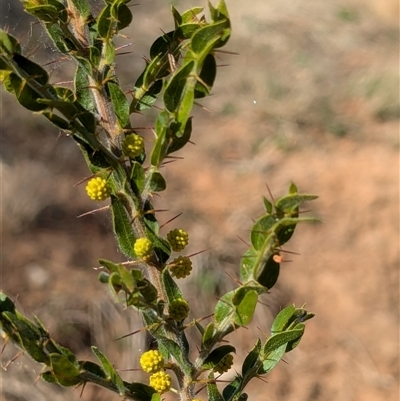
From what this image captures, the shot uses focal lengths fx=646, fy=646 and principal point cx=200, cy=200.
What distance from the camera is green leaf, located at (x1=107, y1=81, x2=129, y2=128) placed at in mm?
1029

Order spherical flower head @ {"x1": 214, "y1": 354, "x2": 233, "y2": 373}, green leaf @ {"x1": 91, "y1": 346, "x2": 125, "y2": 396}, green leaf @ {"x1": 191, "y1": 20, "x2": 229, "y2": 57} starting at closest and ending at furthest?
1. green leaf @ {"x1": 191, "y1": 20, "x2": 229, "y2": 57}
2. green leaf @ {"x1": 91, "y1": 346, "x2": 125, "y2": 396}
3. spherical flower head @ {"x1": 214, "y1": 354, "x2": 233, "y2": 373}

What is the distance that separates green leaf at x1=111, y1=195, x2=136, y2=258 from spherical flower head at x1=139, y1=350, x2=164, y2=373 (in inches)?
6.7

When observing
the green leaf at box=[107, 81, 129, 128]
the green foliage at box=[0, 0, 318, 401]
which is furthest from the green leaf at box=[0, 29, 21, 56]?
the green leaf at box=[107, 81, 129, 128]

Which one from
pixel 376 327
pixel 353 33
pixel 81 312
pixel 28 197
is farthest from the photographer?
pixel 353 33

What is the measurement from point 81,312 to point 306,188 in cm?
279

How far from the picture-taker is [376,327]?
5074mm

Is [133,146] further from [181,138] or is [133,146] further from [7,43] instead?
[7,43]

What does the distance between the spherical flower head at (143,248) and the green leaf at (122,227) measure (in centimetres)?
2

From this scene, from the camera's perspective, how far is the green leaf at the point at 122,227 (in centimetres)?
103

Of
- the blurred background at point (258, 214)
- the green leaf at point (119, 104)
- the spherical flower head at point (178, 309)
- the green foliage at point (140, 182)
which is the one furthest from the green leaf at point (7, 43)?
the blurred background at point (258, 214)

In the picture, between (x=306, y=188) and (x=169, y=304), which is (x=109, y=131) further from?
(x=306, y=188)

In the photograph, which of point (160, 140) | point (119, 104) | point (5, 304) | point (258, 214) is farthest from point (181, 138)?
point (258, 214)

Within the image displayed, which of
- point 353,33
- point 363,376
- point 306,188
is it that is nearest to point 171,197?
point 306,188

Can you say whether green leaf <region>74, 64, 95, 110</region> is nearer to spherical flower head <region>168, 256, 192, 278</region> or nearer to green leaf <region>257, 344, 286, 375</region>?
spherical flower head <region>168, 256, 192, 278</region>
